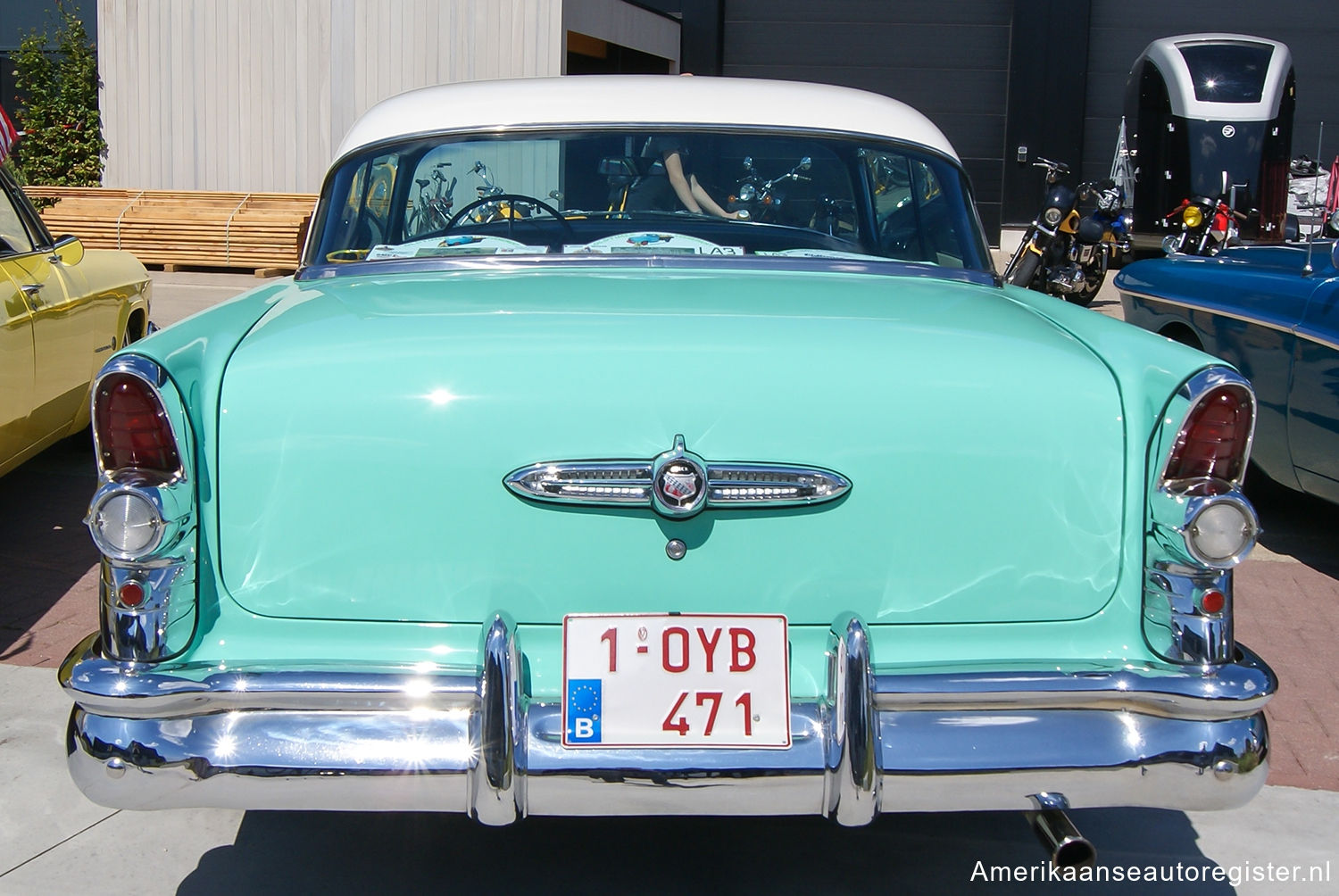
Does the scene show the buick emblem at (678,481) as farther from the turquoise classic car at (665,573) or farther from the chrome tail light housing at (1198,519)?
the chrome tail light housing at (1198,519)

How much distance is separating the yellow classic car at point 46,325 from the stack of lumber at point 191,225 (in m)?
7.87

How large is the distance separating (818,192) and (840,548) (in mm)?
1611

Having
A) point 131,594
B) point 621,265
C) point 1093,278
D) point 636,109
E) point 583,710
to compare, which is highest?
point 636,109

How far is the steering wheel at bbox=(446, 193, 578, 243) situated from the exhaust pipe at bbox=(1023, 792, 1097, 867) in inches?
78.2

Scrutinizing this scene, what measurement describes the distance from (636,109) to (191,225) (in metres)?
11.8

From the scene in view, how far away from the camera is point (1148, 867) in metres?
2.97

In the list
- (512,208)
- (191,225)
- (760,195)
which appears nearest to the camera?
(760,195)

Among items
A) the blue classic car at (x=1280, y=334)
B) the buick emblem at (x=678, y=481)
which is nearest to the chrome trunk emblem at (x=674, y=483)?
the buick emblem at (x=678, y=481)

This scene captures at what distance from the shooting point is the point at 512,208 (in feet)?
12.6

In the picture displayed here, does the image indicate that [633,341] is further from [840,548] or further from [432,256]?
[432,256]

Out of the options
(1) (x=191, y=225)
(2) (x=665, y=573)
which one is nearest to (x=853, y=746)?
(2) (x=665, y=573)

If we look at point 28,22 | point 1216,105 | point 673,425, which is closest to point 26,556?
point 673,425

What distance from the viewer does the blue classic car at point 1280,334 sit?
4832 millimetres

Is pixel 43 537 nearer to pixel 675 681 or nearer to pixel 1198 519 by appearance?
pixel 675 681
